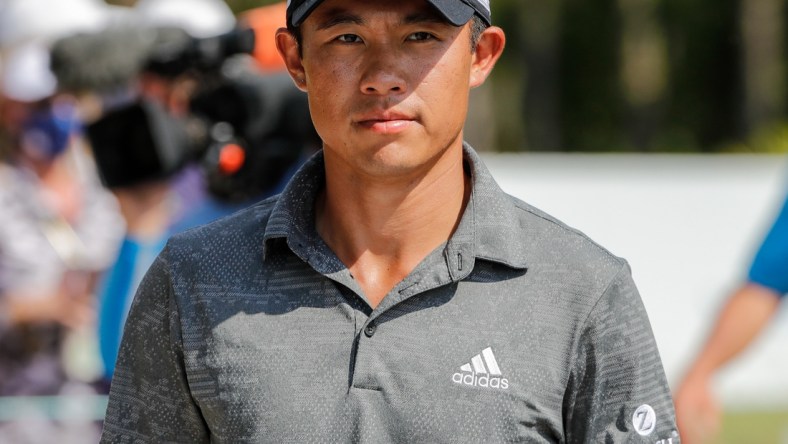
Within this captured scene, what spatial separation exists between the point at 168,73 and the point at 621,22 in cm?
2456

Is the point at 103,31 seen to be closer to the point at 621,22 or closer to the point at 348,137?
the point at 348,137

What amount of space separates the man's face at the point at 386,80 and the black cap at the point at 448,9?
3cm

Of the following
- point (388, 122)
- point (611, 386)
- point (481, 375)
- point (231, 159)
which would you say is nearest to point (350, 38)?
point (388, 122)

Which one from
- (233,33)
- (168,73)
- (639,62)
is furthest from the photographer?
(639,62)

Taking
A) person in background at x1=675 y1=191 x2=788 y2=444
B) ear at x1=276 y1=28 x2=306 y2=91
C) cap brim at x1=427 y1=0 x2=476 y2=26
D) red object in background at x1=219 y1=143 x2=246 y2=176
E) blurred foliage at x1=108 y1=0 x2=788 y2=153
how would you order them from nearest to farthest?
cap brim at x1=427 y1=0 x2=476 y2=26 → ear at x1=276 y1=28 x2=306 y2=91 → red object in background at x1=219 y1=143 x2=246 y2=176 → person in background at x1=675 y1=191 x2=788 y2=444 → blurred foliage at x1=108 y1=0 x2=788 y2=153

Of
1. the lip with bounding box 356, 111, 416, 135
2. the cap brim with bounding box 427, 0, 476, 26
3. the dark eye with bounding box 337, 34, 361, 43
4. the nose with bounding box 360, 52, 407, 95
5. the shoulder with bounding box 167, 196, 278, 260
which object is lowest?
the shoulder with bounding box 167, 196, 278, 260

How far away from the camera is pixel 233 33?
13.3 feet

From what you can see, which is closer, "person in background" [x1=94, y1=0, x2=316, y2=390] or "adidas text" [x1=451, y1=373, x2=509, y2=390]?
"adidas text" [x1=451, y1=373, x2=509, y2=390]

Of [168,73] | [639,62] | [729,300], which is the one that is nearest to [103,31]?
[168,73]

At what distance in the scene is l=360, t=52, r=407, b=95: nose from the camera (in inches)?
86.5

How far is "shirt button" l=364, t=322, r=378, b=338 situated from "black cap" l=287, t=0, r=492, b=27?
1.76 ft

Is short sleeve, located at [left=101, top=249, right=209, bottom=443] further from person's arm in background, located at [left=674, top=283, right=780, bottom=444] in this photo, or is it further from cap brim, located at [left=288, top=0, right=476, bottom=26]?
person's arm in background, located at [left=674, top=283, right=780, bottom=444]

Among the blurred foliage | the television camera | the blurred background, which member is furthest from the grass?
the blurred foliage

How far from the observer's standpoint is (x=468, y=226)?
7.71 ft
